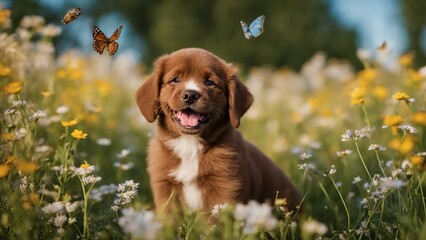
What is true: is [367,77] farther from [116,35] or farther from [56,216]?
[56,216]

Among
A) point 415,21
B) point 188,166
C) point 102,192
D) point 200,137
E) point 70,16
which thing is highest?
point 70,16

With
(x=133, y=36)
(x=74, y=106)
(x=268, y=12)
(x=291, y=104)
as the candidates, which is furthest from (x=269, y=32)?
(x=74, y=106)

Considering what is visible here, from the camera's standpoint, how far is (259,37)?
17.8 metres

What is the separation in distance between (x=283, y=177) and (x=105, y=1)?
67.3 ft

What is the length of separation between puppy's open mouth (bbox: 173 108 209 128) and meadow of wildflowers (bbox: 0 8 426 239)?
0.56m

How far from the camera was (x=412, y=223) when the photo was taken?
2.39 metres

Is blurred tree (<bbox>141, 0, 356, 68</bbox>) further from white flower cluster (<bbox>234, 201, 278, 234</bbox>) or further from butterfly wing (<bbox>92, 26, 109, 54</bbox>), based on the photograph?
white flower cluster (<bbox>234, 201, 278, 234</bbox>)

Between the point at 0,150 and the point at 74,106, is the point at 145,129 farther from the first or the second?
the point at 0,150

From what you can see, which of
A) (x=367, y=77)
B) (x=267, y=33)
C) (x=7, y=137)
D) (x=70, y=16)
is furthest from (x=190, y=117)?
(x=267, y=33)

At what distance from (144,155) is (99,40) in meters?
2.47

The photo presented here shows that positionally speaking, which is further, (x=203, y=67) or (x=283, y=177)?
(x=283, y=177)

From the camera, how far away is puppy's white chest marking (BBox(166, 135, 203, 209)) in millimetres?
3076

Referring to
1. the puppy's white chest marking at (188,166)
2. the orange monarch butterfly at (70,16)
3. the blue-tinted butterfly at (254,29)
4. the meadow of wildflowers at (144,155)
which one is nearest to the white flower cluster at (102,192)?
the meadow of wildflowers at (144,155)

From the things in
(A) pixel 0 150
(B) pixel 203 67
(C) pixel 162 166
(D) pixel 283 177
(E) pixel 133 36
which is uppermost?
(B) pixel 203 67
